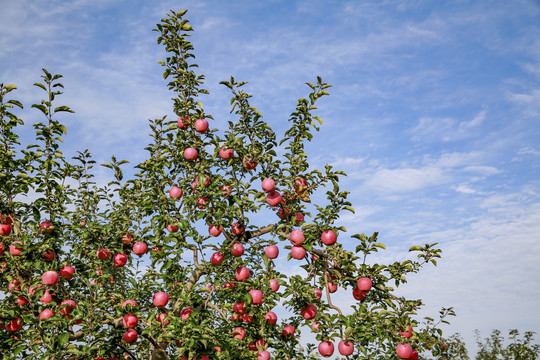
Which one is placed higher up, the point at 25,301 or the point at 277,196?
the point at 277,196

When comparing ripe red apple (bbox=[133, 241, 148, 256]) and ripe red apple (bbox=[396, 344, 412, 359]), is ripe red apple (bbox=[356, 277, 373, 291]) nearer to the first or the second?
ripe red apple (bbox=[396, 344, 412, 359])

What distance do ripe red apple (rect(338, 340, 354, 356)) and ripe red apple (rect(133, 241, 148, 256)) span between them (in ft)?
10.8

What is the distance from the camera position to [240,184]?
699 cm

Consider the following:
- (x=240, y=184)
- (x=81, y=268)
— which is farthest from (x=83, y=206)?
(x=240, y=184)

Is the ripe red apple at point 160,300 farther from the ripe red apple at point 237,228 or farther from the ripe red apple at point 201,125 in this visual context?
the ripe red apple at point 201,125

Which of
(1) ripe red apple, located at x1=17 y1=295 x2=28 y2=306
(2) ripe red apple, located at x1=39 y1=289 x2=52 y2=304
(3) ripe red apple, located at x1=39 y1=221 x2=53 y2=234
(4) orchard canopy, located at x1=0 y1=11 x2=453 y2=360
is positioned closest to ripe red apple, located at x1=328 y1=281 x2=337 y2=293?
(4) orchard canopy, located at x1=0 y1=11 x2=453 y2=360

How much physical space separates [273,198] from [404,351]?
9.00 feet

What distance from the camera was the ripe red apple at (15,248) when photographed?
621 centimetres

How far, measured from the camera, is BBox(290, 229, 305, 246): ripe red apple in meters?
6.46

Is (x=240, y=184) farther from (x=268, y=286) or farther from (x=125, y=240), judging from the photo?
(x=125, y=240)

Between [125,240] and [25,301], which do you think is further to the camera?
[125,240]


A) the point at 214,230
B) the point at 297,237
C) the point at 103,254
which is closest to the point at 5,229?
the point at 103,254

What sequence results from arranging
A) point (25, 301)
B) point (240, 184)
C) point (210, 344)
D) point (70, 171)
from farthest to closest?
point (70, 171), point (240, 184), point (25, 301), point (210, 344)

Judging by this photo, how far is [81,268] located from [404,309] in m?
5.06
